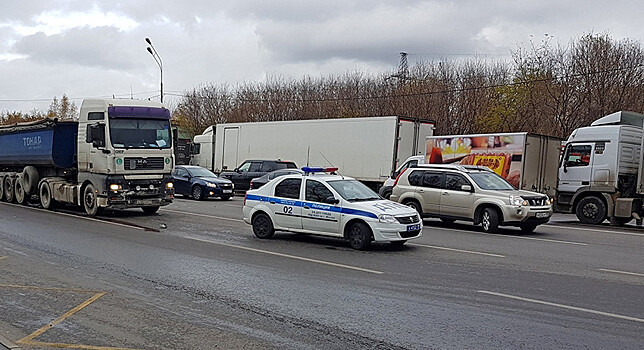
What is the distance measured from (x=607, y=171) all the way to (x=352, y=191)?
440 inches

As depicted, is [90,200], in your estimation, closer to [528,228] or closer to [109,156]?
[109,156]

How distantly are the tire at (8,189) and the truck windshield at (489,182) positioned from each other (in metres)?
16.7

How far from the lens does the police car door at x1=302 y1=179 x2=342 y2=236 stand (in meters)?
13.4

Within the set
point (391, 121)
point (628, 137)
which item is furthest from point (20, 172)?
point (628, 137)

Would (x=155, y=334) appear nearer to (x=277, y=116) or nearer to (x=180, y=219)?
(x=180, y=219)

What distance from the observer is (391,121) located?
93.4 feet

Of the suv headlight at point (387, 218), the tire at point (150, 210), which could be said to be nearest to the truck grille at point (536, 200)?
the suv headlight at point (387, 218)

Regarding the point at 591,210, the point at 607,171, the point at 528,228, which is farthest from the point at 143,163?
the point at 607,171

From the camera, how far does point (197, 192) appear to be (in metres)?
28.6

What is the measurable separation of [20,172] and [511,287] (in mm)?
19847

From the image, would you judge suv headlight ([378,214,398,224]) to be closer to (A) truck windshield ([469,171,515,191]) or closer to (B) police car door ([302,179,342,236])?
(B) police car door ([302,179,342,236])

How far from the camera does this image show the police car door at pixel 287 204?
1404cm

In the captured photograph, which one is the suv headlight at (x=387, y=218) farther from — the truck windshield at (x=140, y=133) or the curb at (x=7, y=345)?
the truck windshield at (x=140, y=133)

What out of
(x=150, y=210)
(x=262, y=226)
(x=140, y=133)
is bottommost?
(x=150, y=210)
